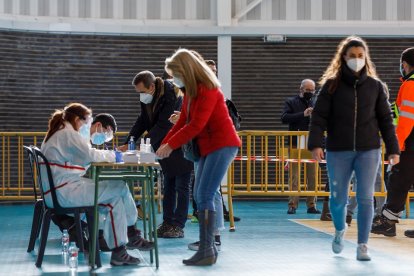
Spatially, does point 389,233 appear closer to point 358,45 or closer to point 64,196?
point 358,45

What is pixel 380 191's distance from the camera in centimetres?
1083

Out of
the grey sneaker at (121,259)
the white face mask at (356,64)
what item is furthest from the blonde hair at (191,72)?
the grey sneaker at (121,259)

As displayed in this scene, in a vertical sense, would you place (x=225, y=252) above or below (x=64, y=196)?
below

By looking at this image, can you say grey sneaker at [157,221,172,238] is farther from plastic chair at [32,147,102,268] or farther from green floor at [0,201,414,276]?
plastic chair at [32,147,102,268]

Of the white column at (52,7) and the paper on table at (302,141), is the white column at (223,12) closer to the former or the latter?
the white column at (52,7)

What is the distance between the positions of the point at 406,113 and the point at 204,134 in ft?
8.73

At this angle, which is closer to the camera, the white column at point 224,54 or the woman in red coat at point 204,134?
the woman in red coat at point 204,134

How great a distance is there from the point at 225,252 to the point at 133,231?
96cm

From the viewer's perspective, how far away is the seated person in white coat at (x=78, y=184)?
21.7 ft

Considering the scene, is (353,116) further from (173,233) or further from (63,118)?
(173,233)

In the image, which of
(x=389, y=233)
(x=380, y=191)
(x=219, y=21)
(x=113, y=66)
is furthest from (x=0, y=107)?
(x=389, y=233)

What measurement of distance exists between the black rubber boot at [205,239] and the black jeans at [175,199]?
195 centimetres

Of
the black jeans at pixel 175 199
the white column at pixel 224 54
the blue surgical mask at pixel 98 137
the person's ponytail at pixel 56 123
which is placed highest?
the white column at pixel 224 54

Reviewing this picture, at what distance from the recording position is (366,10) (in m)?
15.4
